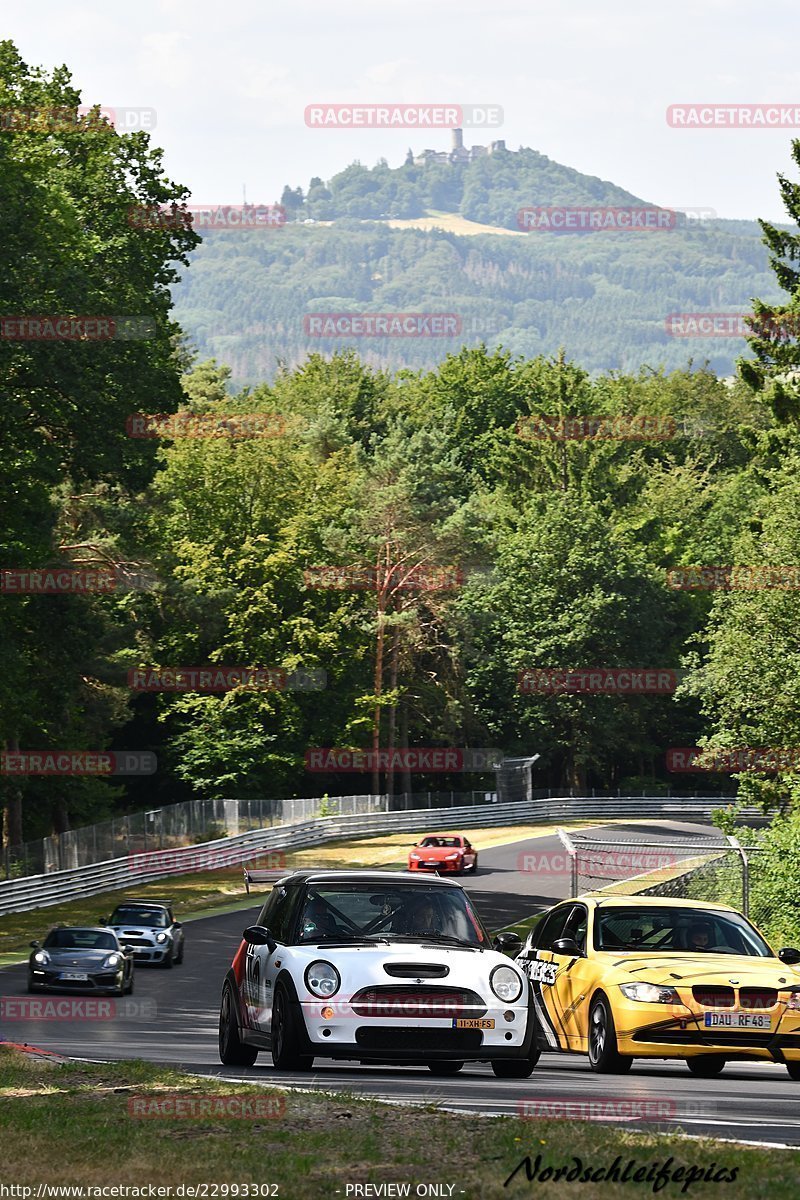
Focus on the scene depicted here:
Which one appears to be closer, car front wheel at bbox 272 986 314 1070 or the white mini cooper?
the white mini cooper

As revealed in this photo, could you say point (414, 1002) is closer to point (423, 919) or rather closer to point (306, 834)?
point (423, 919)

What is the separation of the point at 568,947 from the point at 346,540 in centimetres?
6782

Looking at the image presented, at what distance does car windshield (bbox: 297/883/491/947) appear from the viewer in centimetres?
1380

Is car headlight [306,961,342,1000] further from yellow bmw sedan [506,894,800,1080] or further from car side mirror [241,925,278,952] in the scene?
yellow bmw sedan [506,894,800,1080]

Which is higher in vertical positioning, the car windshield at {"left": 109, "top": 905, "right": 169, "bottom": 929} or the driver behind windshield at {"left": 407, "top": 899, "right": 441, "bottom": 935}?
the driver behind windshield at {"left": 407, "top": 899, "right": 441, "bottom": 935}

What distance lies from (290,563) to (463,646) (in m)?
12.4

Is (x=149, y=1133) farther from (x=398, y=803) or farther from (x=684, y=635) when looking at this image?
(x=684, y=635)

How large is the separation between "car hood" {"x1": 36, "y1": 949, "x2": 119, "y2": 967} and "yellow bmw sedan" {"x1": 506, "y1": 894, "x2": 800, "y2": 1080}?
14106 mm

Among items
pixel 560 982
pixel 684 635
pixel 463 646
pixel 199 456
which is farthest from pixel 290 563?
pixel 560 982

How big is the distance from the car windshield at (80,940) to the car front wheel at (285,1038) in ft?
55.2

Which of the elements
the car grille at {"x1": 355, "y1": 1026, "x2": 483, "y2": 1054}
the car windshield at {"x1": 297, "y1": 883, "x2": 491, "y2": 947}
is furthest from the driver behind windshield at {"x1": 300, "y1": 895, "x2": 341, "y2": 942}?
the car grille at {"x1": 355, "y1": 1026, "x2": 483, "y2": 1054}

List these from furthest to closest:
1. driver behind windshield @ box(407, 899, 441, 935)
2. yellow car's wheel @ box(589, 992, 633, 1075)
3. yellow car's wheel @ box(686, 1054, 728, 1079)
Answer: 1. yellow car's wheel @ box(686, 1054, 728, 1079)
2. yellow car's wheel @ box(589, 992, 633, 1075)
3. driver behind windshield @ box(407, 899, 441, 935)

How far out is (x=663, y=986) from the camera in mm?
14148

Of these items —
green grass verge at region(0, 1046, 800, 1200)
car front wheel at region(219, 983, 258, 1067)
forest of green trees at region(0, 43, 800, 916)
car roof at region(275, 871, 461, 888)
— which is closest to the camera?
green grass verge at region(0, 1046, 800, 1200)
